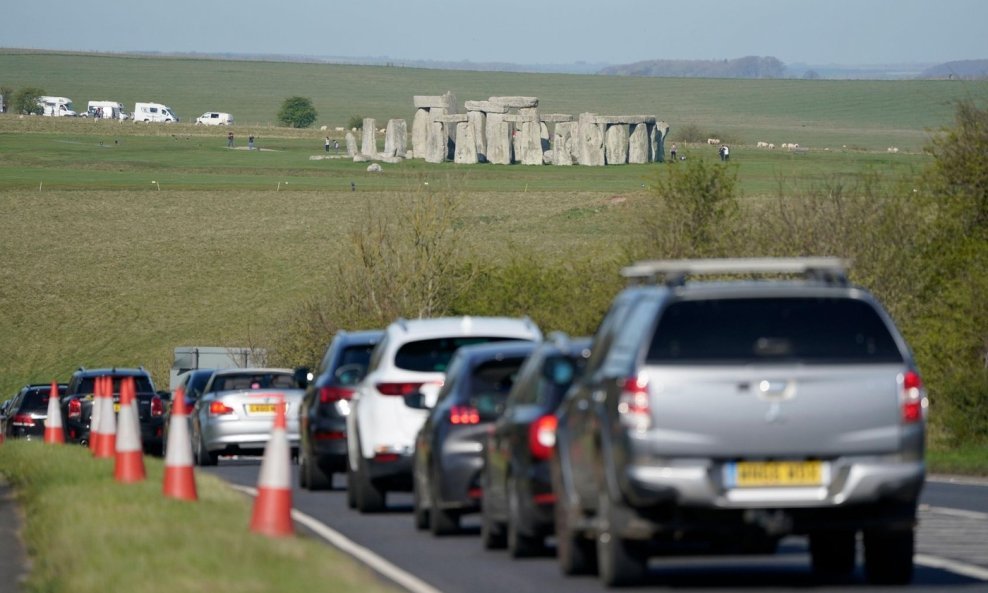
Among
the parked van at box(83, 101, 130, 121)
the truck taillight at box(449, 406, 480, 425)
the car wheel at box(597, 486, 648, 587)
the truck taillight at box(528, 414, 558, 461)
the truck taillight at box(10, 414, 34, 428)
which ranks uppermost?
the truck taillight at box(528, 414, 558, 461)

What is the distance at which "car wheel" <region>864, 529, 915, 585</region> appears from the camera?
12.1 metres

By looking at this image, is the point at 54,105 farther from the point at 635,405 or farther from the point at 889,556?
the point at 635,405

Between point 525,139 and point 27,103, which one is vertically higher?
point 27,103

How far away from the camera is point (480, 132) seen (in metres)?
136

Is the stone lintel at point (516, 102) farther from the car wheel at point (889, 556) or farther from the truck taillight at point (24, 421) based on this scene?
the car wheel at point (889, 556)

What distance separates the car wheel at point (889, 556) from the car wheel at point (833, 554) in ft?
1.47

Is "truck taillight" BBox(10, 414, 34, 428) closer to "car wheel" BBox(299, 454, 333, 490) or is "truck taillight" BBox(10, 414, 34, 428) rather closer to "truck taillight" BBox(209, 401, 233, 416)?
"truck taillight" BBox(209, 401, 233, 416)

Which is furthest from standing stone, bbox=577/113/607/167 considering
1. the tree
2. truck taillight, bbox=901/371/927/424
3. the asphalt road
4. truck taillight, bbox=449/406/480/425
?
truck taillight, bbox=901/371/927/424

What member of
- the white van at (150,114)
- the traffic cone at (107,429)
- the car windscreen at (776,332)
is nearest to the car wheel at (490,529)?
the car windscreen at (776,332)

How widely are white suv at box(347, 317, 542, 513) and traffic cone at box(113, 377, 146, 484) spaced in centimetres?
194

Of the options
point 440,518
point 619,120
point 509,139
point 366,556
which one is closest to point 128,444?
point 440,518

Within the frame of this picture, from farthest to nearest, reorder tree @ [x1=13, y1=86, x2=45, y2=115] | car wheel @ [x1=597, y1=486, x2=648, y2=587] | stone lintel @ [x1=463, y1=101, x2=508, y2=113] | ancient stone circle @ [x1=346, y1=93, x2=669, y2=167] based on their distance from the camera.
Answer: tree @ [x1=13, y1=86, x2=45, y2=115] → stone lintel @ [x1=463, y1=101, x2=508, y2=113] → ancient stone circle @ [x1=346, y1=93, x2=669, y2=167] → car wheel @ [x1=597, y1=486, x2=648, y2=587]

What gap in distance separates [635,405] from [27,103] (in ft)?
626

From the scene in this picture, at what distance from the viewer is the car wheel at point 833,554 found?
12820 millimetres
